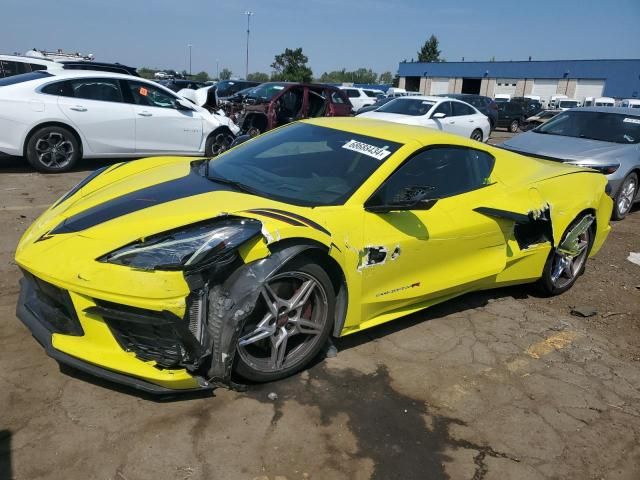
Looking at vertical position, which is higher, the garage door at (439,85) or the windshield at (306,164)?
the garage door at (439,85)

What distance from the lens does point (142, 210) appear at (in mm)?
2904

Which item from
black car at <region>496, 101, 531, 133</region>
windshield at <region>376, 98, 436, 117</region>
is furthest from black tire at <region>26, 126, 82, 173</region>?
black car at <region>496, 101, 531, 133</region>

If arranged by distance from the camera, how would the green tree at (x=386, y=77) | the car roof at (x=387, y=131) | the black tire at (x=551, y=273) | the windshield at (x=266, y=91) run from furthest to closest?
the green tree at (x=386, y=77), the windshield at (x=266, y=91), the black tire at (x=551, y=273), the car roof at (x=387, y=131)

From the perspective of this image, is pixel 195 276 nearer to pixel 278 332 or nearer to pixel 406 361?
pixel 278 332

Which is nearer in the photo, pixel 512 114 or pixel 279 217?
pixel 279 217

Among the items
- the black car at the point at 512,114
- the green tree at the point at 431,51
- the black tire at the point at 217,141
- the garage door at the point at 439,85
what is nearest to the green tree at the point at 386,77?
the green tree at the point at 431,51

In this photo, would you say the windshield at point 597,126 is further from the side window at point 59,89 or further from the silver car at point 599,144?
the side window at point 59,89

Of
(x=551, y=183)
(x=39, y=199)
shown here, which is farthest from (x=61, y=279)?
(x=39, y=199)

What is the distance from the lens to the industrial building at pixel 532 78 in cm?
4844

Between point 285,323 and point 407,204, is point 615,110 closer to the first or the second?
point 407,204

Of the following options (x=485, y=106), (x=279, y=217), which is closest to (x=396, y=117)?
(x=279, y=217)

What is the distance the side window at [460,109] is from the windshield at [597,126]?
4644mm

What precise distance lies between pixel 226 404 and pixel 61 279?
3.34 ft

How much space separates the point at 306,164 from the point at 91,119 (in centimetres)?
562
